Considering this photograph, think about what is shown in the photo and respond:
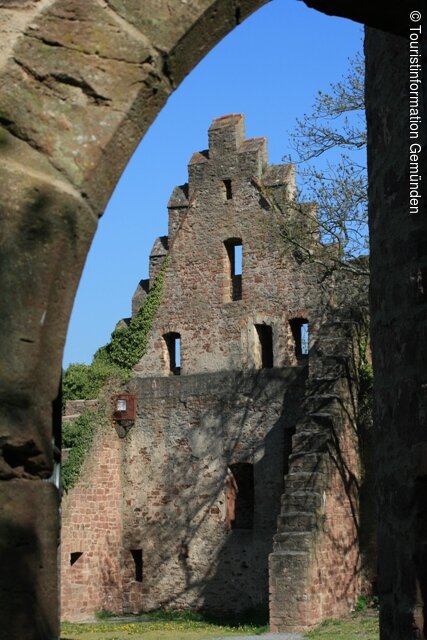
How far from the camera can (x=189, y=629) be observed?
20172 mm

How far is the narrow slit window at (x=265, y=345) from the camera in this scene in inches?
960

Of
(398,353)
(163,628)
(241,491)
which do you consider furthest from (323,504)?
(398,353)

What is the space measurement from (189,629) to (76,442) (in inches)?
189

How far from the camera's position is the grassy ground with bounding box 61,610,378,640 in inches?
657

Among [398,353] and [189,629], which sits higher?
[398,353]

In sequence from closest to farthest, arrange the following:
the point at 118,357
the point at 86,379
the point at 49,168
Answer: the point at 49,168 < the point at 86,379 < the point at 118,357

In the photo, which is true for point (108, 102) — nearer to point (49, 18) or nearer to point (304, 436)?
point (49, 18)

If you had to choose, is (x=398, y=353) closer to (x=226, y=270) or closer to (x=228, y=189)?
(x=226, y=270)

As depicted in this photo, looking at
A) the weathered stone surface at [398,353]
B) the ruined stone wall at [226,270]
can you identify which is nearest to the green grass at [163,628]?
the ruined stone wall at [226,270]

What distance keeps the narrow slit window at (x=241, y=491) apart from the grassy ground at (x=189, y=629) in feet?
7.14

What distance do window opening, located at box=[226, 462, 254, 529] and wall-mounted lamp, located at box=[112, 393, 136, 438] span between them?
2.53 meters

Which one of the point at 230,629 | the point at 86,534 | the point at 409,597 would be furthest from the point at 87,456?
the point at 409,597

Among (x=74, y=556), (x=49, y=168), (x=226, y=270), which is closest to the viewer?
(x=49, y=168)

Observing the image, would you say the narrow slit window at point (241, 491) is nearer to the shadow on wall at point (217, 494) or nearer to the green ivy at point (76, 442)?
the shadow on wall at point (217, 494)
